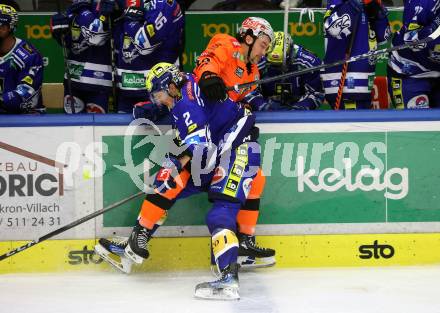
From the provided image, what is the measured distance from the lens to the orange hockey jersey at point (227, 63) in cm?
586

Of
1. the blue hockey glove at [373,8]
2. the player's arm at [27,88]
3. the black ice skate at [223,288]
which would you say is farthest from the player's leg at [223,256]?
the blue hockey glove at [373,8]

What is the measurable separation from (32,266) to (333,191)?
5.72ft

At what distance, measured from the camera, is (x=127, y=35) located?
6.60 metres

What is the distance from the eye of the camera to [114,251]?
594 cm

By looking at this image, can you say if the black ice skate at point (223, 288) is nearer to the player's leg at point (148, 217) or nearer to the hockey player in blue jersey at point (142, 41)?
the player's leg at point (148, 217)

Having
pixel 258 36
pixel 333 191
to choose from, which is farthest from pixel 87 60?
pixel 333 191

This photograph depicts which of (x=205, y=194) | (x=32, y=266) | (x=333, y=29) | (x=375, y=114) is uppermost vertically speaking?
(x=333, y=29)

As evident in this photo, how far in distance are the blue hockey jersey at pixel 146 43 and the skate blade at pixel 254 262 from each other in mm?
1295

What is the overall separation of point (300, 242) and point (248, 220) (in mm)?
368

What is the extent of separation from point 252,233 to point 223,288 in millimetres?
665

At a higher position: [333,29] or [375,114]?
[333,29]

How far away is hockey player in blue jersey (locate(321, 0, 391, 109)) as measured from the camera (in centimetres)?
649

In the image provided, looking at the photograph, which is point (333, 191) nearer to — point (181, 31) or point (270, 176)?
point (270, 176)

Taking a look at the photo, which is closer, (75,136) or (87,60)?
(75,136)
